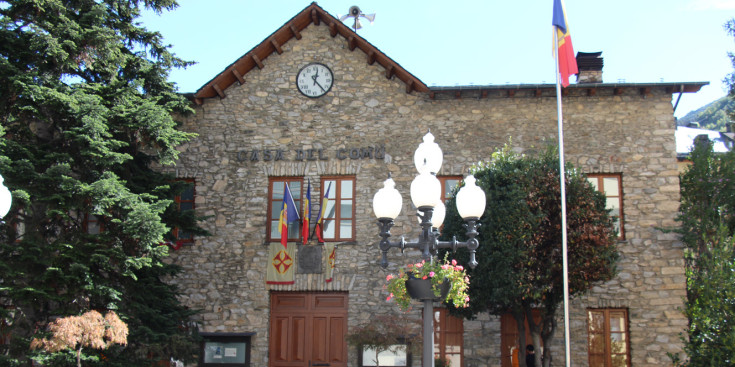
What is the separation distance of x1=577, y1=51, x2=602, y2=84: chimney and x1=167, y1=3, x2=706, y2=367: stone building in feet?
0.27

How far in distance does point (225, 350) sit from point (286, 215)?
3.14m

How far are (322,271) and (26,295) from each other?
571 centimetres

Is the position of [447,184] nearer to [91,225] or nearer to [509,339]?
[509,339]

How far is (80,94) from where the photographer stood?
39.9ft

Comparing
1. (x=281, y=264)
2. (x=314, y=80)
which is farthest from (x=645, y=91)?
(x=281, y=264)

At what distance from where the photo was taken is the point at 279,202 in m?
14.9

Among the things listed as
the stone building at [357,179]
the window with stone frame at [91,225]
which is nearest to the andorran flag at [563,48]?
the stone building at [357,179]

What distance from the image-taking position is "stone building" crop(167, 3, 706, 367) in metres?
13.9

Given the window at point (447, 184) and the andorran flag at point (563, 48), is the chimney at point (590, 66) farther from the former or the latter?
the window at point (447, 184)

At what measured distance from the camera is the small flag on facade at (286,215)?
46.7 feet

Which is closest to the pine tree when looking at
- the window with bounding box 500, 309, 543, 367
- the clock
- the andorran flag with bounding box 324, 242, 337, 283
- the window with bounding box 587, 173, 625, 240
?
the andorran flag with bounding box 324, 242, 337, 283

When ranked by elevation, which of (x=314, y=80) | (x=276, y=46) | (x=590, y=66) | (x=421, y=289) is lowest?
(x=421, y=289)

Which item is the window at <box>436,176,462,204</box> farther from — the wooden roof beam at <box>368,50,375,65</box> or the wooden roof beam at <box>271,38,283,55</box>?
the wooden roof beam at <box>271,38,283,55</box>

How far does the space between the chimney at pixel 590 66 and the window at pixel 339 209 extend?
587cm
